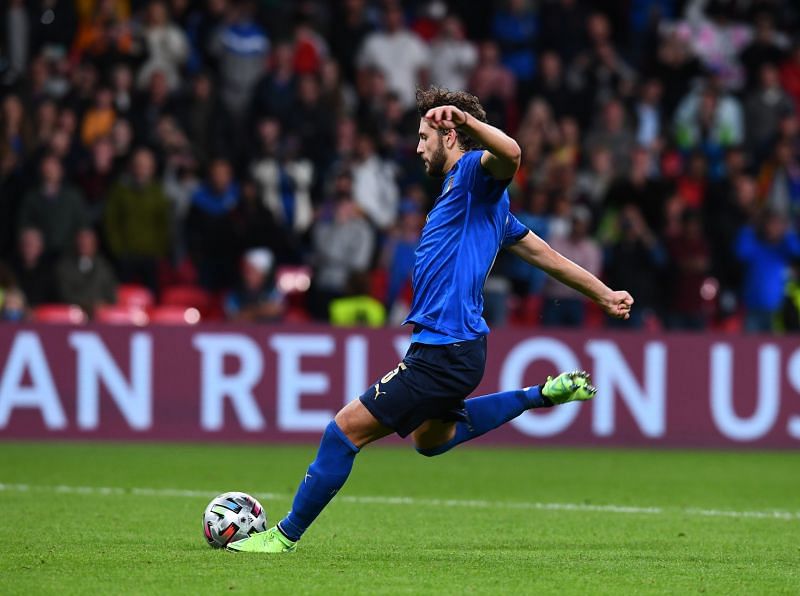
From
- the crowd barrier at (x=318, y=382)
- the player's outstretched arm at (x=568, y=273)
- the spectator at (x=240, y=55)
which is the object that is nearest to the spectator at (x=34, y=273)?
the crowd barrier at (x=318, y=382)

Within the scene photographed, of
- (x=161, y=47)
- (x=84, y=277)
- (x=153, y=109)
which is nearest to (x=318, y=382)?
(x=84, y=277)

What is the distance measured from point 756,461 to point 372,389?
24.6 feet

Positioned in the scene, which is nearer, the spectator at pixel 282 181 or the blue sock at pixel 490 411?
the blue sock at pixel 490 411

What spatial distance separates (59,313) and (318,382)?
2.87 metres

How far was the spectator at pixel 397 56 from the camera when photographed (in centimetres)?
1867

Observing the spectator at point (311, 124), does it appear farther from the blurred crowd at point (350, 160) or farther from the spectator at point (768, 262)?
the spectator at point (768, 262)

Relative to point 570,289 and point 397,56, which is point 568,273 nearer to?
point 570,289

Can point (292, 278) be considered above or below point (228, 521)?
below

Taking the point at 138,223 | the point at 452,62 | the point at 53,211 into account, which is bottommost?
the point at 138,223

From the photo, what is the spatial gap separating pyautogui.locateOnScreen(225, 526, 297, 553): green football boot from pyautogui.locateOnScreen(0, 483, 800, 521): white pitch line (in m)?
2.74

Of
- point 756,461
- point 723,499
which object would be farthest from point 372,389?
point 756,461

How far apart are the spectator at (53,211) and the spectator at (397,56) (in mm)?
4343

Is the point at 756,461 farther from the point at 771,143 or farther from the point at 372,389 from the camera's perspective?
the point at 372,389

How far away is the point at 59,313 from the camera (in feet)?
50.9
